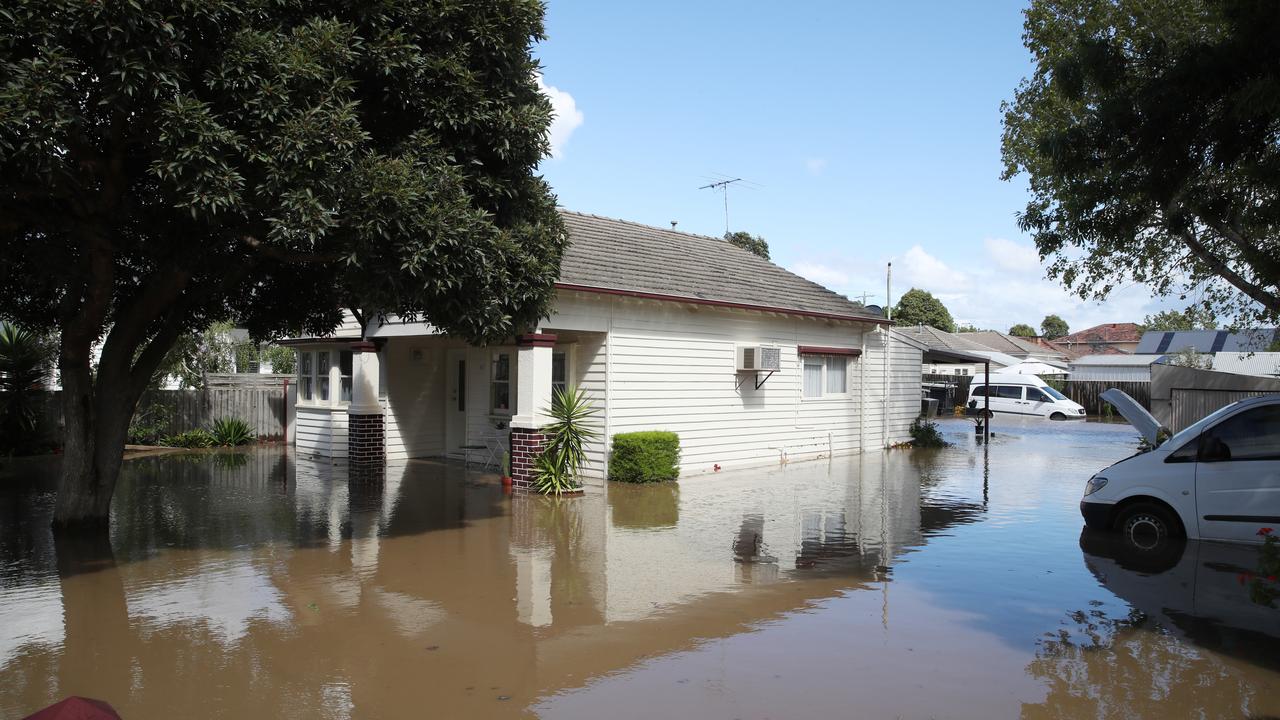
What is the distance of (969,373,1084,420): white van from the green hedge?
22.7 m

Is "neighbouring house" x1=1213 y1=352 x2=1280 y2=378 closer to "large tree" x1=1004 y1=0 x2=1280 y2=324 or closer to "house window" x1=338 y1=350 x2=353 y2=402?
"large tree" x1=1004 y1=0 x2=1280 y2=324

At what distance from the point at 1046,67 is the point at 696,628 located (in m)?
14.5

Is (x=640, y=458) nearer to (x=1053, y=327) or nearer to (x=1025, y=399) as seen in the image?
(x=1025, y=399)

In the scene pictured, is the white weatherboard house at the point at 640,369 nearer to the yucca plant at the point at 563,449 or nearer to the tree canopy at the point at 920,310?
the yucca plant at the point at 563,449

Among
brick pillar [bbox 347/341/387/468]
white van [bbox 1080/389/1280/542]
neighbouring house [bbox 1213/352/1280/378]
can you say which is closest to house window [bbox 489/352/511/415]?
brick pillar [bbox 347/341/387/468]

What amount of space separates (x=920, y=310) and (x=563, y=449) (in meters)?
56.2

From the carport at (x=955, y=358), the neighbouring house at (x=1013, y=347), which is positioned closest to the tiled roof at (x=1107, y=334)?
the neighbouring house at (x=1013, y=347)

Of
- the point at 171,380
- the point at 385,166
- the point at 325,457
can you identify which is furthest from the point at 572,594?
the point at 171,380

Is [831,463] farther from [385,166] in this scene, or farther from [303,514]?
[385,166]

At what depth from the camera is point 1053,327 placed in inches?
4077

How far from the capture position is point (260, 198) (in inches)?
302

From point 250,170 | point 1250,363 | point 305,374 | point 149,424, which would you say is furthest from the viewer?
point 1250,363

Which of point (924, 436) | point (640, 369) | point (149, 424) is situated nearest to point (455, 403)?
point (640, 369)

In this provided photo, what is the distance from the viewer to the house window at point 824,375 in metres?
19.2
